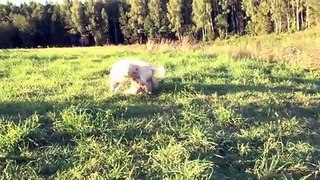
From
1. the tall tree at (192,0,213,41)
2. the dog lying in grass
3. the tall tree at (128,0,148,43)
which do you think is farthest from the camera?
the tall tree at (128,0,148,43)

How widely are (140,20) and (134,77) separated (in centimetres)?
4497

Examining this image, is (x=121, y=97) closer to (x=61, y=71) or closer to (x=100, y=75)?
(x=100, y=75)

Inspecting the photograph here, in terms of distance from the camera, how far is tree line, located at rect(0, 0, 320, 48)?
45.5m

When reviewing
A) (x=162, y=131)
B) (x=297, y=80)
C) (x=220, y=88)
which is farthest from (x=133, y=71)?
(x=297, y=80)

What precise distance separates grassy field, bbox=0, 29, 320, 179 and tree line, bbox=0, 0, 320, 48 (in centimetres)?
3957

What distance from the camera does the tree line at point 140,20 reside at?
1790 inches

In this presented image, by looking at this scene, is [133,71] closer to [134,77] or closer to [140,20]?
[134,77]

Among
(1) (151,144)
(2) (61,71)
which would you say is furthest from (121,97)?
(2) (61,71)

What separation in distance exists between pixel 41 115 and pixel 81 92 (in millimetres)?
1230

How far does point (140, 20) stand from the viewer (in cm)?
5019

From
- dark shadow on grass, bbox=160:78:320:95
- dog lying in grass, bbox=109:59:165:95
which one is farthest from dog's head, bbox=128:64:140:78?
dark shadow on grass, bbox=160:78:320:95

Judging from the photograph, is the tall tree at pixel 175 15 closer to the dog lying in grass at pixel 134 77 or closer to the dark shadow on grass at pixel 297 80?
the dark shadow on grass at pixel 297 80

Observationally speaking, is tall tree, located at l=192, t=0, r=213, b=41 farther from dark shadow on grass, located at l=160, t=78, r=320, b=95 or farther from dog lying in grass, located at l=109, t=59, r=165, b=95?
dog lying in grass, located at l=109, t=59, r=165, b=95

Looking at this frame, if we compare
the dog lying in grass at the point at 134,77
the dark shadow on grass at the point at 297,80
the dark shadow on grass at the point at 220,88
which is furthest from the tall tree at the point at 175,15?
the dog lying in grass at the point at 134,77
